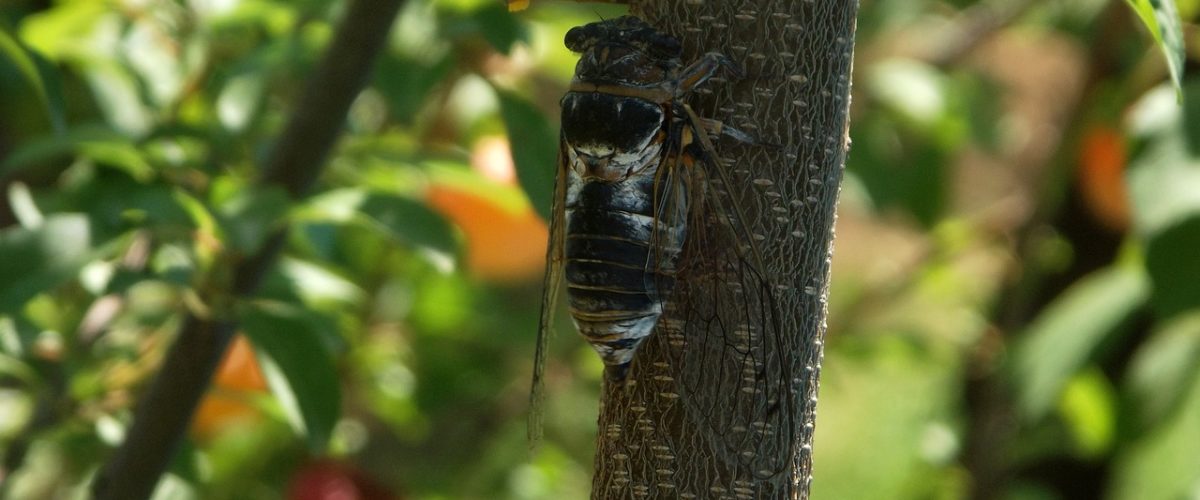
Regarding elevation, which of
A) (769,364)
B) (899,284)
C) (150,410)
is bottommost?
(150,410)

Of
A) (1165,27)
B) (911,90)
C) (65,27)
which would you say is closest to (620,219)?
(1165,27)

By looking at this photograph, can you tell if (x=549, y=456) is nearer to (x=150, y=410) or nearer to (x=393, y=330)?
(x=393, y=330)

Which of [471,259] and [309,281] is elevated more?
[471,259]

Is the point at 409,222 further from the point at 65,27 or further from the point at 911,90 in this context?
the point at 911,90

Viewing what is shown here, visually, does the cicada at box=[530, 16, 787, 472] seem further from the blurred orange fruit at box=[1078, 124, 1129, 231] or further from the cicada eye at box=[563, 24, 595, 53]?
the blurred orange fruit at box=[1078, 124, 1129, 231]

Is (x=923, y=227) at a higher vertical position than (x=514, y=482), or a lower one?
higher

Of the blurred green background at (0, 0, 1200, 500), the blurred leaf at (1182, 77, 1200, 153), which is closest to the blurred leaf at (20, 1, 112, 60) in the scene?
the blurred green background at (0, 0, 1200, 500)

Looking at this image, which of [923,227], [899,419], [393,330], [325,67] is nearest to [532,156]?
[325,67]
